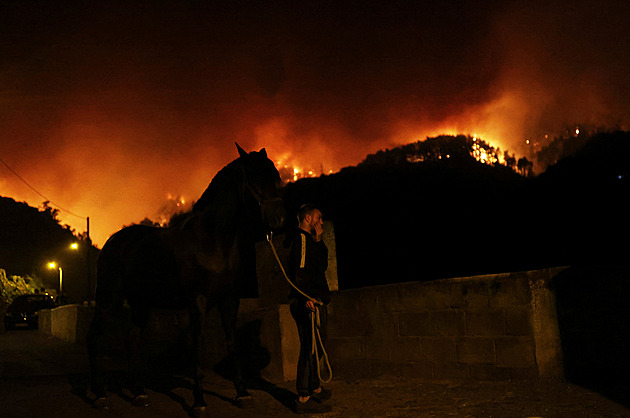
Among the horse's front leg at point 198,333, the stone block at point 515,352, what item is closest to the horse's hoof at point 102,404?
the horse's front leg at point 198,333

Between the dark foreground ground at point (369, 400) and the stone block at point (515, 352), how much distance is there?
0.74ft

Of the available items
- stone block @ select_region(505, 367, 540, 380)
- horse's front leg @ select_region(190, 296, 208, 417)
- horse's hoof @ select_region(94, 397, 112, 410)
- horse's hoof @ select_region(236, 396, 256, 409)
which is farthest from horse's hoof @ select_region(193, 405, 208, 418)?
stone block @ select_region(505, 367, 540, 380)

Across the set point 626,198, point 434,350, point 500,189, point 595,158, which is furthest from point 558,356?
point 500,189

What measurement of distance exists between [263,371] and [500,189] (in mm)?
49597

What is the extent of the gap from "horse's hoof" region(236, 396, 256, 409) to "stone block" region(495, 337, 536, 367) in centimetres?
280

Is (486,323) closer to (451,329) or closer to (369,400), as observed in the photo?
(451,329)

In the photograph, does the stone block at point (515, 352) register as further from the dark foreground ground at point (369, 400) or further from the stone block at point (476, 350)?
the dark foreground ground at point (369, 400)

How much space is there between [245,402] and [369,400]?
1316 millimetres

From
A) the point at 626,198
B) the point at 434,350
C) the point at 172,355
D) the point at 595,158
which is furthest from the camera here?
the point at 595,158

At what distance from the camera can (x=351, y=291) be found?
7961mm

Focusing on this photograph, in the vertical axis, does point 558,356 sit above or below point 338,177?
below

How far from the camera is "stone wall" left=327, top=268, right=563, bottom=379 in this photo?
6.25 m

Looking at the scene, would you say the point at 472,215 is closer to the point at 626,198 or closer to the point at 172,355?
the point at 626,198

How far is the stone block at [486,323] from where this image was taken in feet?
21.1
